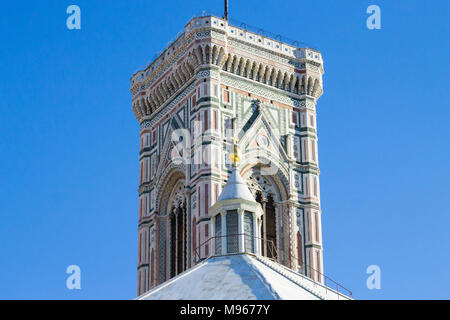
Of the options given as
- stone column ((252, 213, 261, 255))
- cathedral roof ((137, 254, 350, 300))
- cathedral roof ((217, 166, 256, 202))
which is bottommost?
cathedral roof ((137, 254, 350, 300))

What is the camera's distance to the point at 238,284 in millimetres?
40938

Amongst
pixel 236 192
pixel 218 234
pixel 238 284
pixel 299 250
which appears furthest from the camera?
pixel 299 250

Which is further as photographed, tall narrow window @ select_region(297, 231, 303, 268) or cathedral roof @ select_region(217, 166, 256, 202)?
tall narrow window @ select_region(297, 231, 303, 268)

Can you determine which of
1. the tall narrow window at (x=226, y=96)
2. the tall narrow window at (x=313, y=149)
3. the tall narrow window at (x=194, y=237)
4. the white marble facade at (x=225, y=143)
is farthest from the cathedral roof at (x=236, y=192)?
the tall narrow window at (x=313, y=149)

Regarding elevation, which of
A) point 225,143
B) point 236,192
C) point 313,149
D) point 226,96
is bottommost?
point 236,192

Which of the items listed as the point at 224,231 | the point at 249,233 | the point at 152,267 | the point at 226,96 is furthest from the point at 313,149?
the point at 224,231

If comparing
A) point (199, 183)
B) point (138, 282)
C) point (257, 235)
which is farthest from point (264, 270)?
point (138, 282)

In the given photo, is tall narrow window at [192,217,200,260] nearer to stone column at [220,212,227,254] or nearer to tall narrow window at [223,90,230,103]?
tall narrow window at [223,90,230,103]

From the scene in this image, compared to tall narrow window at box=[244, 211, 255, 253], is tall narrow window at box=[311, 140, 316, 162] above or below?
above

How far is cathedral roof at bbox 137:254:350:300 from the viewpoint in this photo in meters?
40.1

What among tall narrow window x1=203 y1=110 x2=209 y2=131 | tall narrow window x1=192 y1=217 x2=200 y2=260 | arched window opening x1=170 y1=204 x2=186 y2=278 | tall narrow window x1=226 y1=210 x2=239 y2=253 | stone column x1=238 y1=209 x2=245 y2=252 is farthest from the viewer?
arched window opening x1=170 y1=204 x2=186 y2=278

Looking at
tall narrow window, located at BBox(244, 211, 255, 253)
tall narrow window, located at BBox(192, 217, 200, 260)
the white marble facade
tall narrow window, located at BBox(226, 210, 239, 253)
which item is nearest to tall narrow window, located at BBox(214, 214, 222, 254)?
tall narrow window, located at BBox(226, 210, 239, 253)

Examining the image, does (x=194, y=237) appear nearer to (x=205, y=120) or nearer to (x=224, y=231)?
(x=205, y=120)
